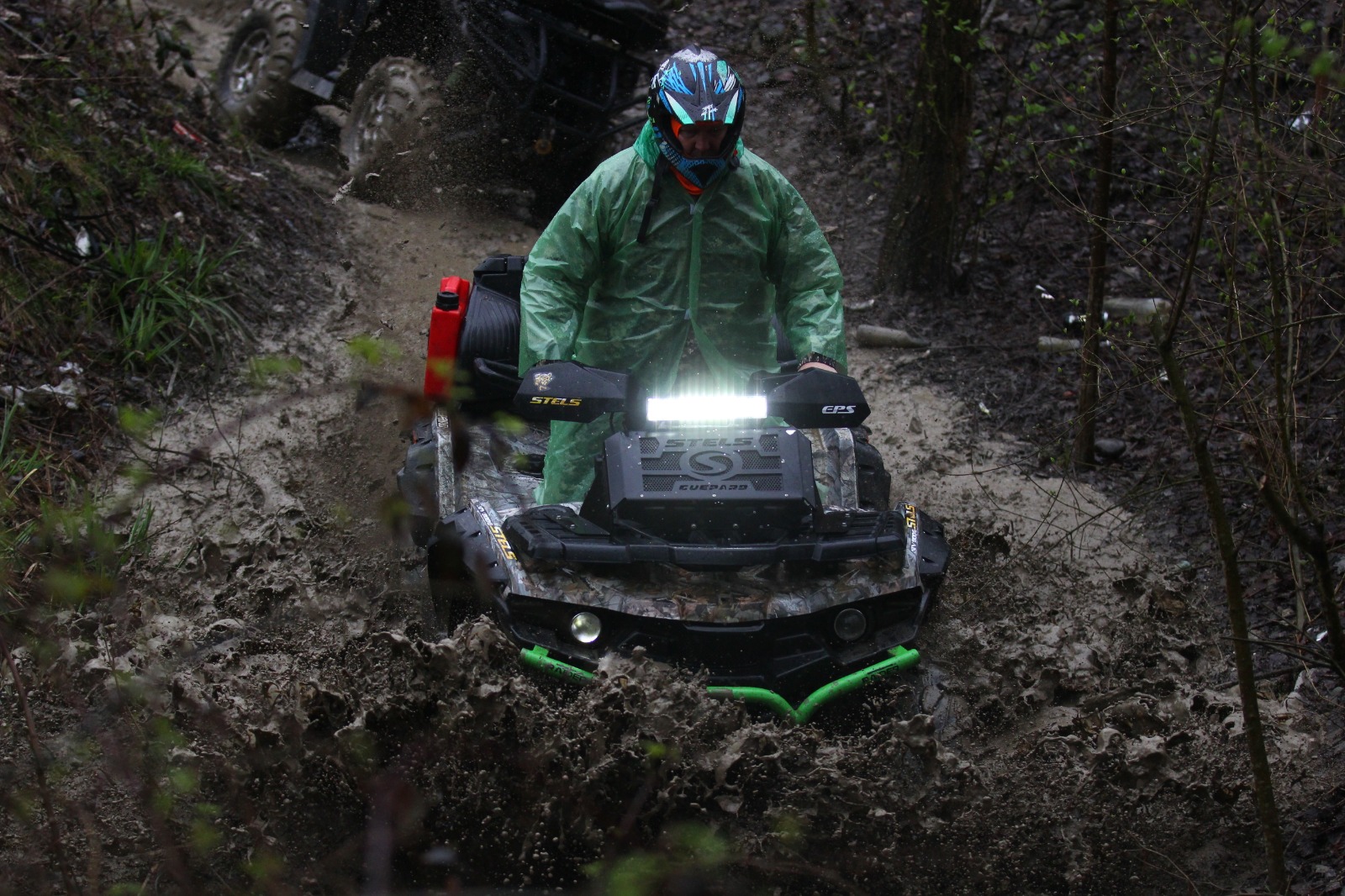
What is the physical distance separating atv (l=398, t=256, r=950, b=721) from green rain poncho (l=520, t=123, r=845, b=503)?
53cm

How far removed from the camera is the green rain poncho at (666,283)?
4594 millimetres

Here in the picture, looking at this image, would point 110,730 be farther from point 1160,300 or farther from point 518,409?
point 1160,300

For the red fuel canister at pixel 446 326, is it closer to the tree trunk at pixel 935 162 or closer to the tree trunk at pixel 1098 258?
the tree trunk at pixel 1098 258

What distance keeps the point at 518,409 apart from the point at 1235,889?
251 centimetres

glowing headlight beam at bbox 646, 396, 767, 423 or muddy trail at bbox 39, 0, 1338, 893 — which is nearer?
muddy trail at bbox 39, 0, 1338, 893

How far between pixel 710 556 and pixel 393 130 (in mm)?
6182

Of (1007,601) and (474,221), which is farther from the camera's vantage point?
(474,221)

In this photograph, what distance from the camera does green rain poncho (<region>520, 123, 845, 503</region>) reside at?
4.59m

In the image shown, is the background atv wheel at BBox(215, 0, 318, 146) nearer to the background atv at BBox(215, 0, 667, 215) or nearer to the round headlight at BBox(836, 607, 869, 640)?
the background atv at BBox(215, 0, 667, 215)

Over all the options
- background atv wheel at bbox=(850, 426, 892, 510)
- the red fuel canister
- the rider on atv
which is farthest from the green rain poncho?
the red fuel canister

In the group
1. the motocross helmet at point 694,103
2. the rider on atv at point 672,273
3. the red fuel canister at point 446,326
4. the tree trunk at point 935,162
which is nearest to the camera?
the motocross helmet at point 694,103

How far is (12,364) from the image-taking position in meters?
5.93

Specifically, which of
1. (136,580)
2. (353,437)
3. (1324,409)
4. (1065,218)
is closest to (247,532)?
(136,580)

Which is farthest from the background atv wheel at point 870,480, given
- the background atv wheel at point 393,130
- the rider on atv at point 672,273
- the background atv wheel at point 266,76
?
the background atv wheel at point 266,76
